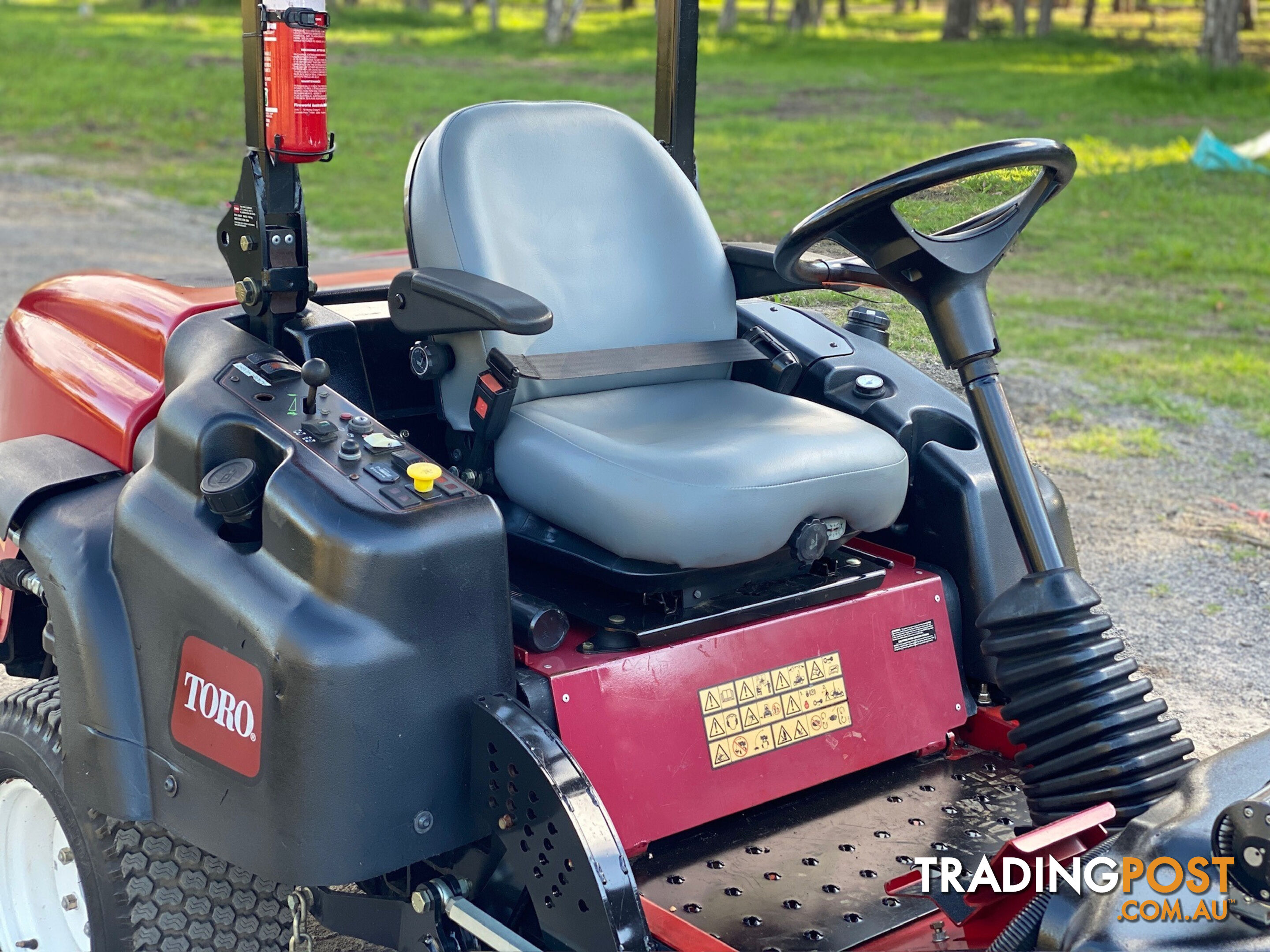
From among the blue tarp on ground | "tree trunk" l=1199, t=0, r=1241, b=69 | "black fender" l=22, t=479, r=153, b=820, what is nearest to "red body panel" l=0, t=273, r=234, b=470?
"black fender" l=22, t=479, r=153, b=820

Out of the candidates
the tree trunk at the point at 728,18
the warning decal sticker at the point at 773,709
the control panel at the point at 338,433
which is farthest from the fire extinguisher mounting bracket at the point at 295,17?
the tree trunk at the point at 728,18

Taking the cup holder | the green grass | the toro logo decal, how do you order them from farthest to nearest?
the green grass
the cup holder
the toro logo decal

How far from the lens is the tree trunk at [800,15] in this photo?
29.5 m

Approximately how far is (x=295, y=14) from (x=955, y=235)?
0.97 metres

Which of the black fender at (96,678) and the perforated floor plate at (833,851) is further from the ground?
the black fender at (96,678)

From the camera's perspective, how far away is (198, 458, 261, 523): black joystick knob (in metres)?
1.78

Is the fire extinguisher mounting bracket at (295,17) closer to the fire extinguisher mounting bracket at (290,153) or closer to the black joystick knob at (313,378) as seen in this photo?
the fire extinguisher mounting bracket at (290,153)

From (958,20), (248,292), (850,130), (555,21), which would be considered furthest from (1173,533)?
(958,20)

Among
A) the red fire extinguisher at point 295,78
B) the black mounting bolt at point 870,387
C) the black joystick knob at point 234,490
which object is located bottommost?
the black mounting bolt at point 870,387

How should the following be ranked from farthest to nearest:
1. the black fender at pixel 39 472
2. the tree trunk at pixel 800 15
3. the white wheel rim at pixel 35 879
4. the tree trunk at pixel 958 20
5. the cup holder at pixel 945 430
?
the tree trunk at pixel 800 15 → the tree trunk at pixel 958 20 → the cup holder at pixel 945 430 → the white wheel rim at pixel 35 879 → the black fender at pixel 39 472

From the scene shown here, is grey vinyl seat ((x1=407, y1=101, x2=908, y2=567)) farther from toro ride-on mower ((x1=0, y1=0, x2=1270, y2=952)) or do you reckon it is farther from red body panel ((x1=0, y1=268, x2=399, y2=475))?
red body panel ((x1=0, y1=268, x2=399, y2=475))

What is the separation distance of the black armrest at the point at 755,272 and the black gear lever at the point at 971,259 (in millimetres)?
540

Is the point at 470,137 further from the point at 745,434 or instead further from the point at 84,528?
the point at 84,528

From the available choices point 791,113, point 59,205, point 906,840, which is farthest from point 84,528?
point 791,113
